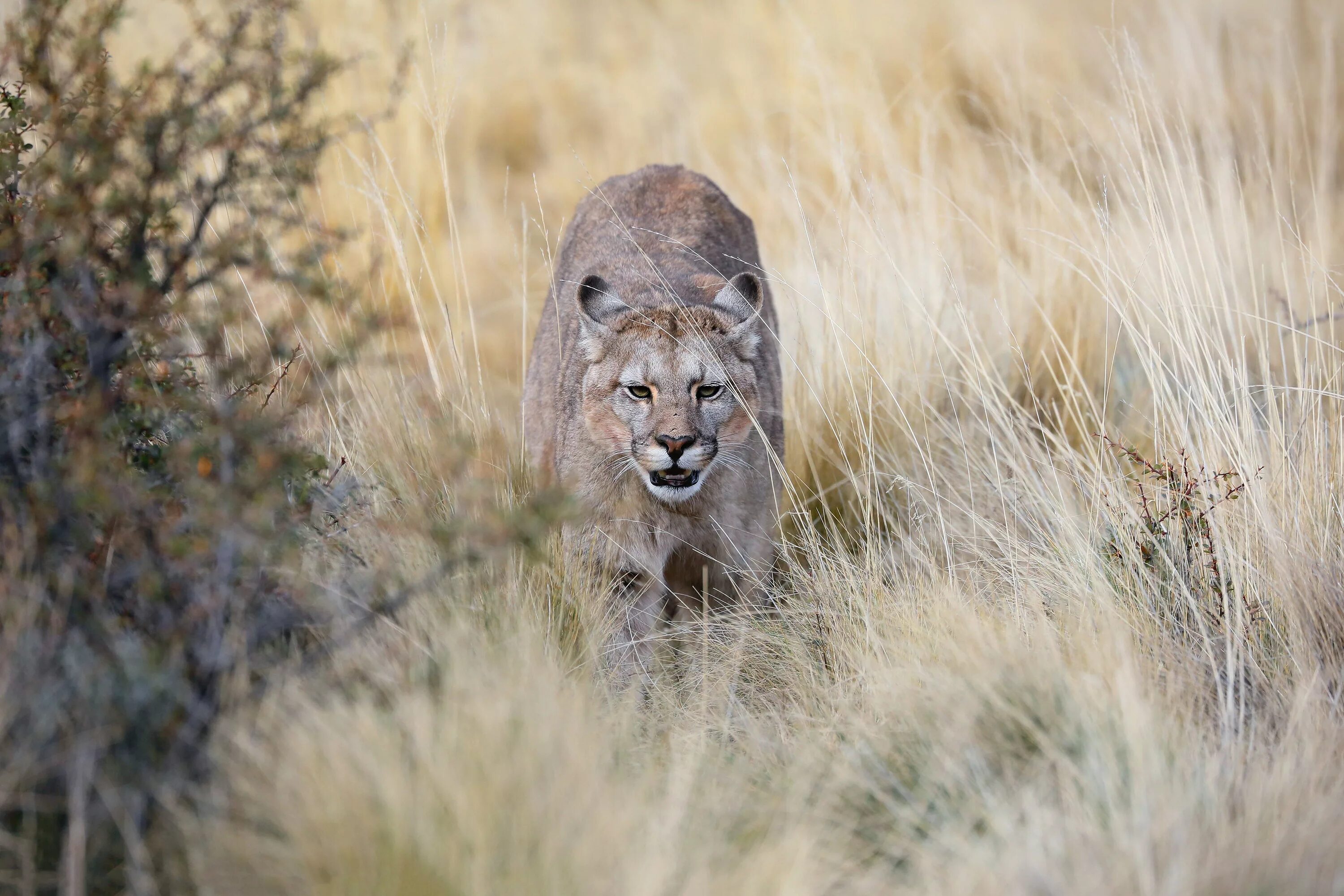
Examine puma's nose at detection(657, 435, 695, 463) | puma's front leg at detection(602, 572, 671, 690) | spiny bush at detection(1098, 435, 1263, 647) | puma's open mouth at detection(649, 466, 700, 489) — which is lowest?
puma's front leg at detection(602, 572, 671, 690)

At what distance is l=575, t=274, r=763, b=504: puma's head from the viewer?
4.55 m

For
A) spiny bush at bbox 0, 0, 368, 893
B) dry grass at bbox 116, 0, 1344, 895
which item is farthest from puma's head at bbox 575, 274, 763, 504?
spiny bush at bbox 0, 0, 368, 893

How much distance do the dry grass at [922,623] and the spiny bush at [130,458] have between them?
0.24 meters

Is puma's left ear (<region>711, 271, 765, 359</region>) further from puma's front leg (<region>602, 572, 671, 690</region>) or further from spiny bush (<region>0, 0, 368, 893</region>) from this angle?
spiny bush (<region>0, 0, 368, 893</region>)

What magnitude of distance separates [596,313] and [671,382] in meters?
0.51

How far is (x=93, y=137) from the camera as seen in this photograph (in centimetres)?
327

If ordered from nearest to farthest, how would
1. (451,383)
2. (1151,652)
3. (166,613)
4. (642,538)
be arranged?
(166,613) < (1151,652) < (642,538) < (451,383)

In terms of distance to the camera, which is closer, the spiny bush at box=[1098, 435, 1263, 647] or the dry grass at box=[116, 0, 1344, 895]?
the dry grass at box=[116, 0, 1344, 895]

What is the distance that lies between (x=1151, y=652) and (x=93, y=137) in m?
3.42

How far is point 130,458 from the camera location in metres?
3.46

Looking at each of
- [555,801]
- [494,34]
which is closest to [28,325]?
[555,801]

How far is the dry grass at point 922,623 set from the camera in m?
2.67

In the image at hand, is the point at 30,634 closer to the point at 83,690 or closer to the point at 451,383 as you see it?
the point at 83,690

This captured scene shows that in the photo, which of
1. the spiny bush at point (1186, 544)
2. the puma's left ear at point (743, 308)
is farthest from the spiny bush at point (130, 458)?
the spiny bush at point (1186, 544)
